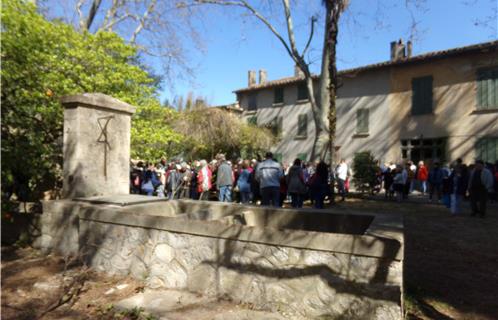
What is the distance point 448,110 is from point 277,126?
1151 centimetres

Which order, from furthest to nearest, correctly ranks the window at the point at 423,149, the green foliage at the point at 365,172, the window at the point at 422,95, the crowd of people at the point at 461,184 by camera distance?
the window at the point at 422,95
the window at the point at 423,149
the green foliage at the point at 365,172
the crowd of people at the point at 461,184

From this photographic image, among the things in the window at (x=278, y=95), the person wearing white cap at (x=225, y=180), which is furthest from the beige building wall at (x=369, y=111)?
the person wearing white cap at (x=225, y=180)

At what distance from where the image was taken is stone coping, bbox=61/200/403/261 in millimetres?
2801

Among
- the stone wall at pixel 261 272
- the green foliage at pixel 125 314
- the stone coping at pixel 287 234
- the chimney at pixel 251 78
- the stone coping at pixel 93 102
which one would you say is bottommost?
the green foliage at pixel 125 314

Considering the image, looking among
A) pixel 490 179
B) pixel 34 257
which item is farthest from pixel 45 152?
pixel 490 179

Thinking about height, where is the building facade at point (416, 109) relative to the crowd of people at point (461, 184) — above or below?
above

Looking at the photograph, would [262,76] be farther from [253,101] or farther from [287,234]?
[287,234]

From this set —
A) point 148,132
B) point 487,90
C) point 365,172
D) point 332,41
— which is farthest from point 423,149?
point 148,132

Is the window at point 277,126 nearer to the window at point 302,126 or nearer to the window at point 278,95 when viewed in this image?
the window at point 278,95

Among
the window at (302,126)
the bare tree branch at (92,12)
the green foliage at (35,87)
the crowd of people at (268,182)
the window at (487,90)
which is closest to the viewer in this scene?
the green foliage at (35,87)

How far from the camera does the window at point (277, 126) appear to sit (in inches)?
995

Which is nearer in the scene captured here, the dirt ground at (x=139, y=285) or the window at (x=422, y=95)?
the dirt ground at (x=139, y=285)

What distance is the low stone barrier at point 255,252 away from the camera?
2830 mm

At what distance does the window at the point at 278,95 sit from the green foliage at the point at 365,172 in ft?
37.3
